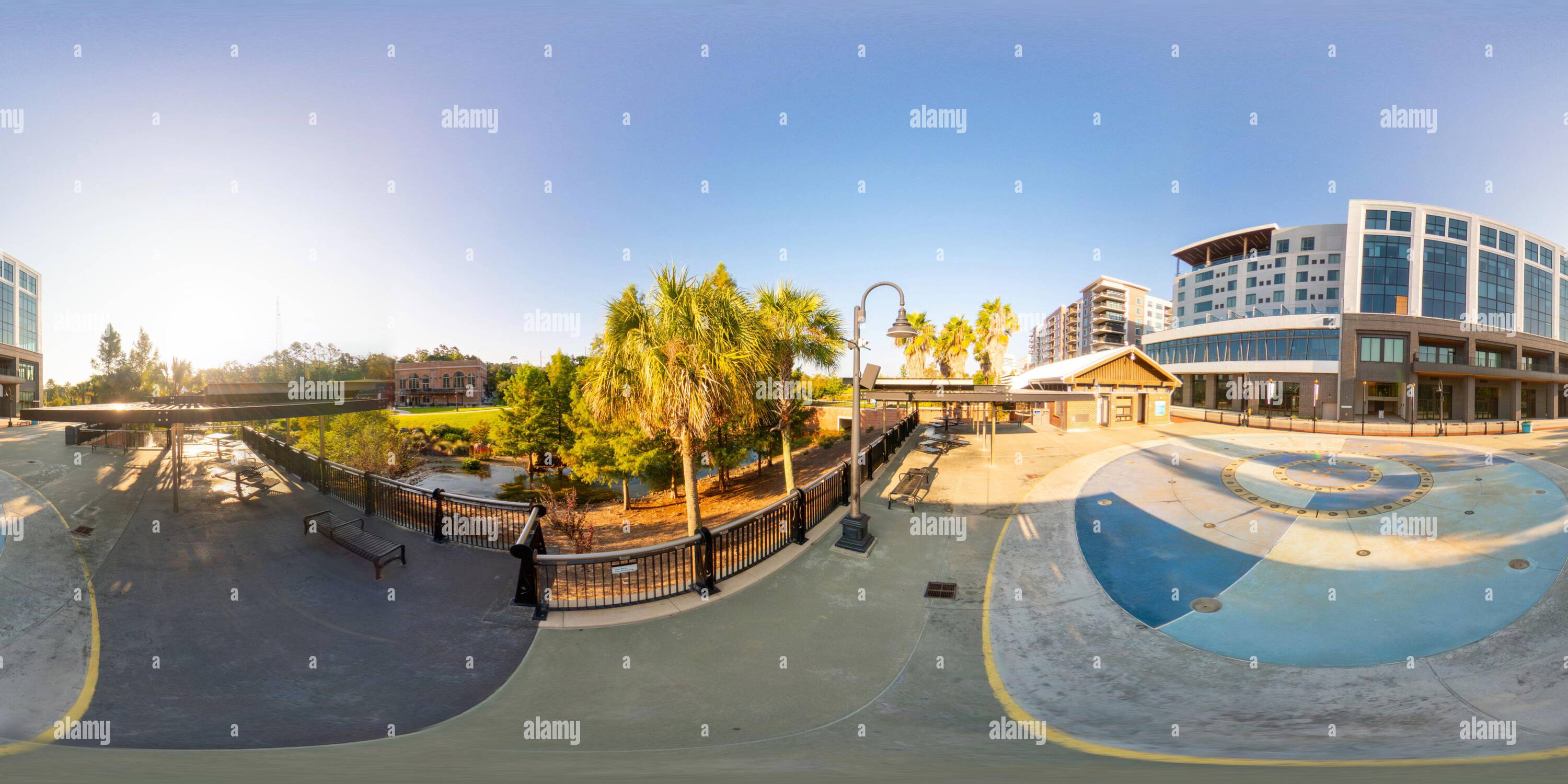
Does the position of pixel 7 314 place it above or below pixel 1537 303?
below

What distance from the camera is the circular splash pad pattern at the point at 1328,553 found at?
22.1 feet

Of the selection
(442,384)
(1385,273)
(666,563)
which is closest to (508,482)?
(666,563)

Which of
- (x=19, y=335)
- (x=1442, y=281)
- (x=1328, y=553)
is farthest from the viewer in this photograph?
(x=19, y=335)

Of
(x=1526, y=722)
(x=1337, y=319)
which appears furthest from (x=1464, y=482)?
(x=1337, y=319)

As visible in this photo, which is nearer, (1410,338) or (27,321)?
(1410,338)

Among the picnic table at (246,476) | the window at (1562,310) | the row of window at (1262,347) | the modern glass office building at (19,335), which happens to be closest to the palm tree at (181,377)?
the modern glass office building at (19,335)

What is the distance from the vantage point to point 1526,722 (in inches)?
190

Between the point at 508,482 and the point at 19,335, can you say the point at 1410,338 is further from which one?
the point at 19,335

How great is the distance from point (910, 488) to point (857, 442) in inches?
159

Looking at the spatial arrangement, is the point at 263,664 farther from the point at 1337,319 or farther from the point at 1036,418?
the point at 1337,319

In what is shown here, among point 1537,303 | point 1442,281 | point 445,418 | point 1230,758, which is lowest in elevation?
point 1230,758

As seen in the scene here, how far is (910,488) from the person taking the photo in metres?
13.7

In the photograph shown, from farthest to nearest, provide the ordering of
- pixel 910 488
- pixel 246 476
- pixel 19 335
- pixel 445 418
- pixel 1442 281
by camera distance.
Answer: pixel 445 418, pixel 19 335, pixel 1442 281, pixel 246 476, pixel 910 488

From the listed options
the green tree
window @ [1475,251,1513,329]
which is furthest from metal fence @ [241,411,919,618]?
window @ [1475,251,1513,329]
